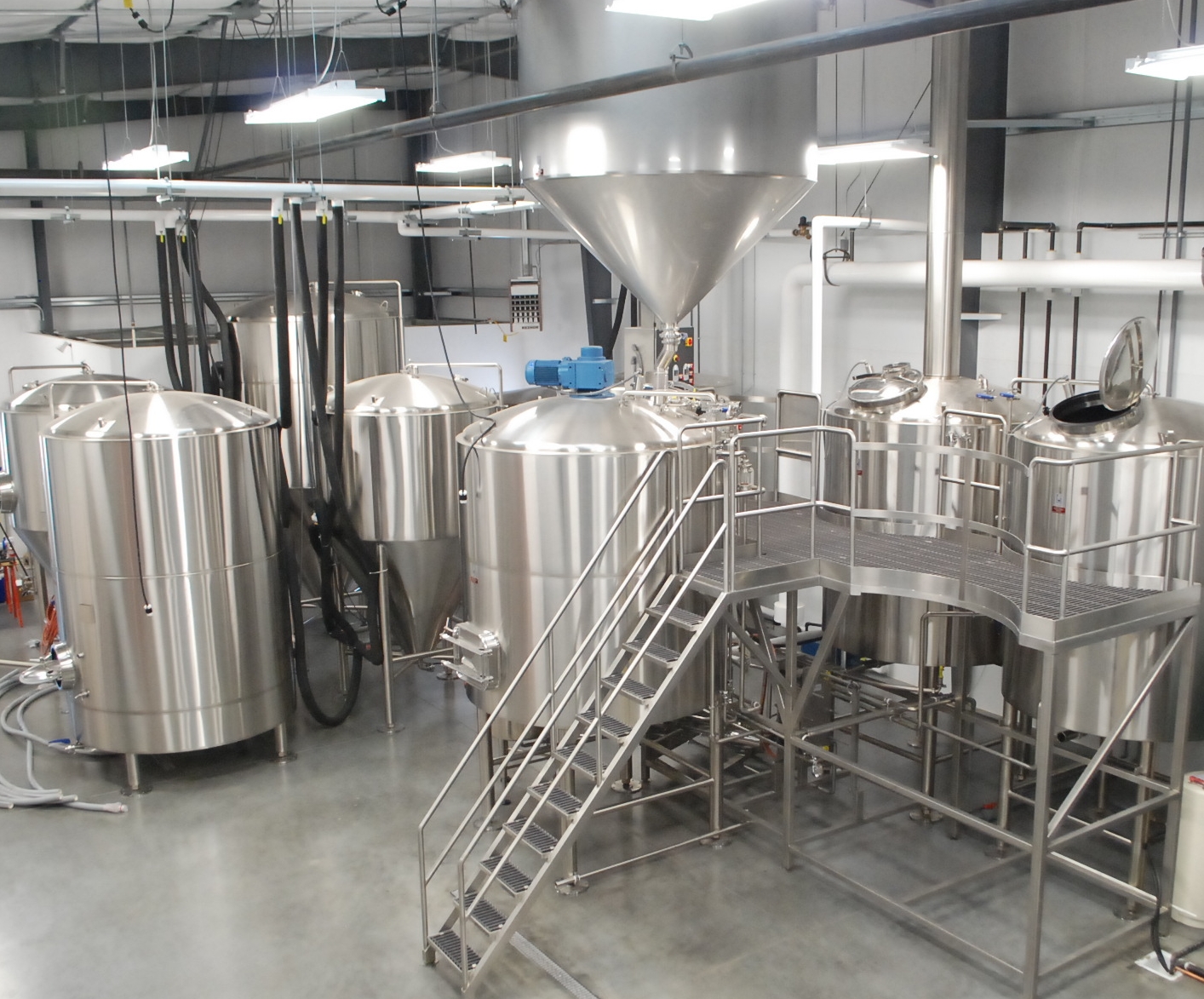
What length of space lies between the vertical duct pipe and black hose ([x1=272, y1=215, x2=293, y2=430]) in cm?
418

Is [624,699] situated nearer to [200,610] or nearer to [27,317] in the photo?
[200,610]

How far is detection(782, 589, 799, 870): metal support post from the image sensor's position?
595cm

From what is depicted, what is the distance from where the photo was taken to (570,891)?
5.79 meters

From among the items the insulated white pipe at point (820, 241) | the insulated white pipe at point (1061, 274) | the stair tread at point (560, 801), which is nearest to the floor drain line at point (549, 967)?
the stair tread at point (560, 801)

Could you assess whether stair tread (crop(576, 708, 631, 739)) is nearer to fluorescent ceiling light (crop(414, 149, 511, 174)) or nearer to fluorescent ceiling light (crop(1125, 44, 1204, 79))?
fluorescent ceiling light (crop(1125, 44, 1204, 79))

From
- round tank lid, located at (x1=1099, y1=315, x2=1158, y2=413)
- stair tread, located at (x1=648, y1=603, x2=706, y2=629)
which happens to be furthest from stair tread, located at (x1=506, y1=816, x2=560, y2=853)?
round tank lid, located at (x1=1099, y1=315, x2=1158, y2=413)

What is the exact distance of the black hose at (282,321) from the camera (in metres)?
7.23

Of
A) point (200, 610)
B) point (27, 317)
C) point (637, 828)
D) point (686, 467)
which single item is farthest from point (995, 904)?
point (27, 317)

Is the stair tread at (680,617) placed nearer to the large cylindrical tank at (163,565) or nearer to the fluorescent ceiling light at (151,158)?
the large cylindrical tank at (163,565)

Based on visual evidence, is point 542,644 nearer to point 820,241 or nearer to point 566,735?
point 566,735

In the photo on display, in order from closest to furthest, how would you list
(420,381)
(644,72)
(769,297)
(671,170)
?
Answer: 1. (644,72)
2. (671,170)
3. (420,381)
4. (769,297)

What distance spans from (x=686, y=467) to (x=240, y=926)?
10.5 feet

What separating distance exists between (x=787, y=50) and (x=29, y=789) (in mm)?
6207

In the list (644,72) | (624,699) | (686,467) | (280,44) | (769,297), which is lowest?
(624,699)
